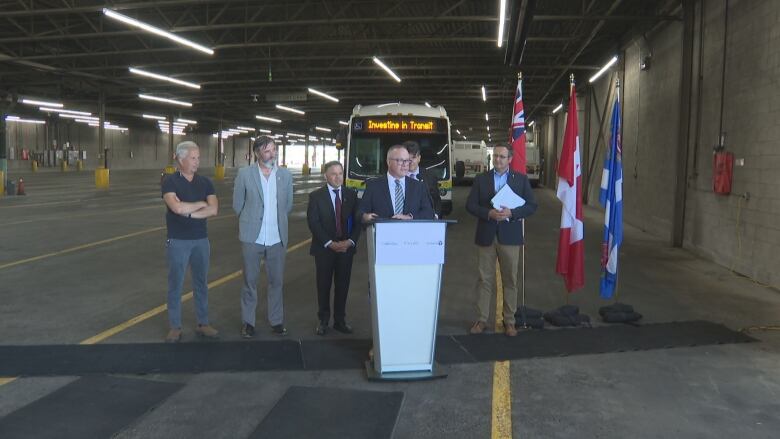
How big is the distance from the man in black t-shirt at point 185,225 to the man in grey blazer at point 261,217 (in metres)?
0.33

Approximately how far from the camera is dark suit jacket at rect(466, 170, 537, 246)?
6.26 metres

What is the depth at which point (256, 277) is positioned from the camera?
20.6 ft

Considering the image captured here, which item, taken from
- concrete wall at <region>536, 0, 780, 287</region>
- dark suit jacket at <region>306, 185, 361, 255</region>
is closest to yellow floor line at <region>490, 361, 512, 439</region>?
dark suit jacket at <region>306, 185, 361, 255</region>

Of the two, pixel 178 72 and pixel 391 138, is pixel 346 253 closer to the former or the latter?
pixel 391 138

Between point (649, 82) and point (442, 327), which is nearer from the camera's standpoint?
point (442, 327)

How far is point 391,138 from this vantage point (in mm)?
16266

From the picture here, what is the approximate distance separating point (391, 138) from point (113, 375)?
11.8 metres

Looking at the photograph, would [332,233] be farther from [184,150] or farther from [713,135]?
[713,135]

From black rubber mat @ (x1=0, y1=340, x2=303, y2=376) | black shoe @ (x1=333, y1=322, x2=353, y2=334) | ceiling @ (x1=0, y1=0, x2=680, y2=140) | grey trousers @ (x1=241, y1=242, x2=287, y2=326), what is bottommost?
black rubber mat @ (x1=0, y1=340, x2=303, y2=376)

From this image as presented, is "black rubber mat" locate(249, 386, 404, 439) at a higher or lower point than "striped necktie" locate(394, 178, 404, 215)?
lower

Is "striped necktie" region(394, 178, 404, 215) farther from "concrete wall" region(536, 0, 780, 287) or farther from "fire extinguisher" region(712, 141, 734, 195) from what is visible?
"fire extinguisher" region(712, 141, 734, 195)

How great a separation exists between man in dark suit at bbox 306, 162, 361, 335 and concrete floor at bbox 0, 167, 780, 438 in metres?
0.49

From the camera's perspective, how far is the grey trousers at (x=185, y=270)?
596 cm

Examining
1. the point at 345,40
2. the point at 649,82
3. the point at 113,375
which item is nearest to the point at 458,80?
the point at 345,40
